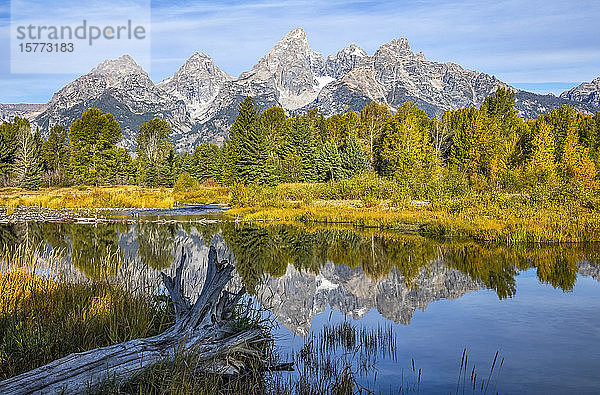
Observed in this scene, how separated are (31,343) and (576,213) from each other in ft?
80.3

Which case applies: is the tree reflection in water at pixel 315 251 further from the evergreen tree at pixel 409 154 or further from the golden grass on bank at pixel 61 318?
the evergreen tree at pixel 409 154

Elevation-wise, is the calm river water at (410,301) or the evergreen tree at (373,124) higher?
the evergreen tree at (373,124)

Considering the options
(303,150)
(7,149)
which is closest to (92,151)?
(7,149)

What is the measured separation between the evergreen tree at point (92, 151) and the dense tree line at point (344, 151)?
14 cm

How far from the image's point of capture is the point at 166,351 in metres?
5.39

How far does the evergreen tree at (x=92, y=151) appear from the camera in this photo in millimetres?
66875

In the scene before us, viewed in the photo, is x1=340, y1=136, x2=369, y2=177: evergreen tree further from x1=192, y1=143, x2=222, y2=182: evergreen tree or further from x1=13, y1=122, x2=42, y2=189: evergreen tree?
x1=13, y1=122, x2=42, y2=189: evergreen tree

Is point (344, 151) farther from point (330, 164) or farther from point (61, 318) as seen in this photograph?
point (61, 318)

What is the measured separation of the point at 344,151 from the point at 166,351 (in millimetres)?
55213

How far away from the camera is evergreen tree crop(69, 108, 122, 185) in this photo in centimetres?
6688

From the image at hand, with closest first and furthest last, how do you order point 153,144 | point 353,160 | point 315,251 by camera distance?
point 315,251
point 353,160
point 153,144

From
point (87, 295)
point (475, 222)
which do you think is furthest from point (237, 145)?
point (87, 295)

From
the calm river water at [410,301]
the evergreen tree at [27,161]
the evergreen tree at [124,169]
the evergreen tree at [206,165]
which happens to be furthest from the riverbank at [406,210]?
the evergreen tree at [206,165]

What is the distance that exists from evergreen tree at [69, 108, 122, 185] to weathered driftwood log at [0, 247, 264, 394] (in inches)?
2588
